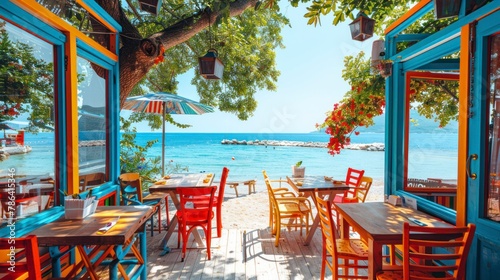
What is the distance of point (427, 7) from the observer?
2473mm

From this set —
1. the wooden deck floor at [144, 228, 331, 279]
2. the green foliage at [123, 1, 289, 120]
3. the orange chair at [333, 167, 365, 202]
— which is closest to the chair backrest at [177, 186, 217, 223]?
the wooden deck floor at [144, 228, 331, 279]

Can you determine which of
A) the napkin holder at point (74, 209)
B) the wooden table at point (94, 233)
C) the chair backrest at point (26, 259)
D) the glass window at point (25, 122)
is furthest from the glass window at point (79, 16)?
the chair backrest at point (26, 259)

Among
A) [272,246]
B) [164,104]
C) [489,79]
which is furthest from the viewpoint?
[164,104]

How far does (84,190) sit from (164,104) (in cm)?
301

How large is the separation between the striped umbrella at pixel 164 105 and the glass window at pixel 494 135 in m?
3.86

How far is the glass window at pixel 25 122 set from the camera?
6.15 feet

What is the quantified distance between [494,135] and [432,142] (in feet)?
6.84

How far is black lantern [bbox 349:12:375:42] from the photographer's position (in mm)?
3229

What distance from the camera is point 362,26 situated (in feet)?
10.6

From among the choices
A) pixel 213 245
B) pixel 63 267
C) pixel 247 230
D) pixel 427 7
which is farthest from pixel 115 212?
pixel 427 7

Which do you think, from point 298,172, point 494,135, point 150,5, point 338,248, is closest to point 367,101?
point 298,172

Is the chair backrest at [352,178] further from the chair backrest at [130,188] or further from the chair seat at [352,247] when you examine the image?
the chair backrest at [130,188]

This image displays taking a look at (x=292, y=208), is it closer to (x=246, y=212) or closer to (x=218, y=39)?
(x=246, y=212)

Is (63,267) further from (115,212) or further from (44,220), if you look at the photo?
(115,212)
